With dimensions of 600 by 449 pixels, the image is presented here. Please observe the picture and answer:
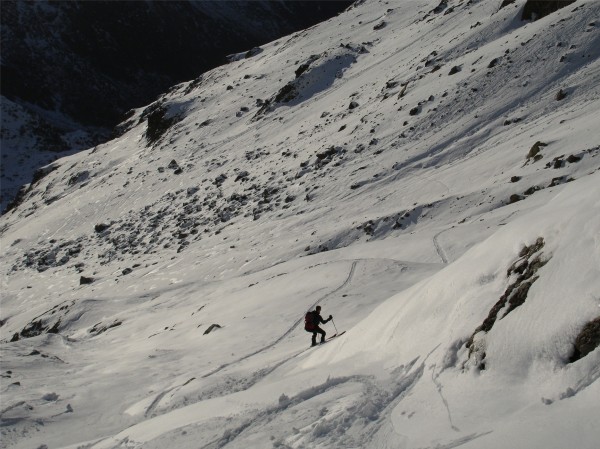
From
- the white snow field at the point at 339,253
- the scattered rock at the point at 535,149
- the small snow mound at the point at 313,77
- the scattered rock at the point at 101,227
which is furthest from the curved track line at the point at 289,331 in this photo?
the small snow mound at the point at 313,77

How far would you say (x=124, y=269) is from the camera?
28469mm

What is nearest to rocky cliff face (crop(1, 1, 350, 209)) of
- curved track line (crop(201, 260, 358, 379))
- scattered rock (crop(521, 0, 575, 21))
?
scattered rock (crop(521, 0, 575, 21))

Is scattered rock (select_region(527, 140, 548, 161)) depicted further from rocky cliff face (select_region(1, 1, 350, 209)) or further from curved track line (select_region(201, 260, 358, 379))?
rocky cliff face (select_region(1, 1, 350, 209))

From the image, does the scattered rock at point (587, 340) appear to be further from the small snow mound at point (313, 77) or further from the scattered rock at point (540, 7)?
the small snow mound at point (313, 77)

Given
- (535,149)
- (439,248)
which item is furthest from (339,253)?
(535,149)

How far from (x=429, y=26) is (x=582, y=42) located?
50.8 feet

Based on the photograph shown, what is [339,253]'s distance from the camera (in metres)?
20.6

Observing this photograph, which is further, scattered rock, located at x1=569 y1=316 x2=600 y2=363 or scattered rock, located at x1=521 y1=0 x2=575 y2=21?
scattered rock, located at x1=521 y1=0 x2=575 y2=21

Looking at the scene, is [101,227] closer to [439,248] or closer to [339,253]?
[339,253]

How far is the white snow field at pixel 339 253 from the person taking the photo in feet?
19.8

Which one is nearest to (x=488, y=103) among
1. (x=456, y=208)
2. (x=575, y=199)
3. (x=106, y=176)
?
(x=456, y=208)

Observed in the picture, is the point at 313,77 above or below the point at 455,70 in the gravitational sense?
above

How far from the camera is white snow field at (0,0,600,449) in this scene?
19.8 ft

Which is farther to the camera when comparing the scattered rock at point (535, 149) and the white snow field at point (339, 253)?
the scattered rock at point (535, 149)
